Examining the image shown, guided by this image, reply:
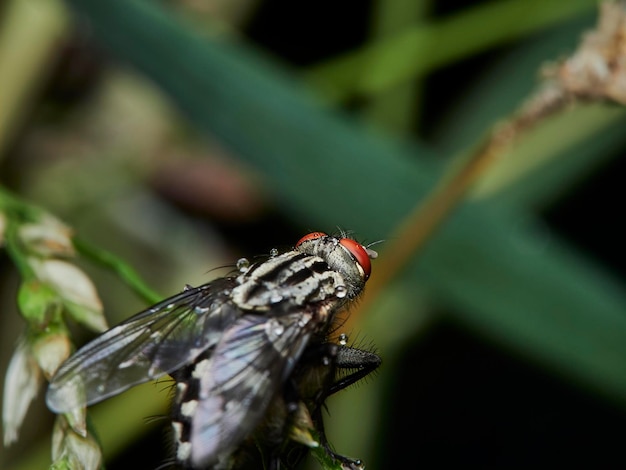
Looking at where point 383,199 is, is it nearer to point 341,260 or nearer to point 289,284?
point 341,260

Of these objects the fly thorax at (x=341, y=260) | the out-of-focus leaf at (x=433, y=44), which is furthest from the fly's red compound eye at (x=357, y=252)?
the out-of-focus leaf at (x=433, y=44)

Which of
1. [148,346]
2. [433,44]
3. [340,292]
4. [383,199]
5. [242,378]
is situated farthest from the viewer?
[433,44]

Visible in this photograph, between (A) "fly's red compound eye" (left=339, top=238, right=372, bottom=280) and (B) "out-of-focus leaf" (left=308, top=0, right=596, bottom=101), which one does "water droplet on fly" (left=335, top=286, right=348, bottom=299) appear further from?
(B) "out-of-focus leaf" (left=308, top=0, right=596, bottom=101)

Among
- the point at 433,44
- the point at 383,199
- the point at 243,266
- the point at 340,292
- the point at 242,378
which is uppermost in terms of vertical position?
the point at 433,44

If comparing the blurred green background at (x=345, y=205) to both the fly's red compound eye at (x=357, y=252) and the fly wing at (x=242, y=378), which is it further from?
the fly wing at (x=242, y=378)

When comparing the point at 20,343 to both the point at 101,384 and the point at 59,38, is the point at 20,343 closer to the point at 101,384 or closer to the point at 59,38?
the point at 101,384

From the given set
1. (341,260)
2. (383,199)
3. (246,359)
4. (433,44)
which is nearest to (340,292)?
(341,260)

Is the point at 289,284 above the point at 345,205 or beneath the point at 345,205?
beneath

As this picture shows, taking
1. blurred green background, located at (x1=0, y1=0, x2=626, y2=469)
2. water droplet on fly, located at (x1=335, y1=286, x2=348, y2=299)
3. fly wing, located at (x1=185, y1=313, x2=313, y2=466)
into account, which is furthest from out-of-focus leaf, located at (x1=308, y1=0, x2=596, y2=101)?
fly wing, located at (x1=185, y1=313, x2=313, y2=466)
